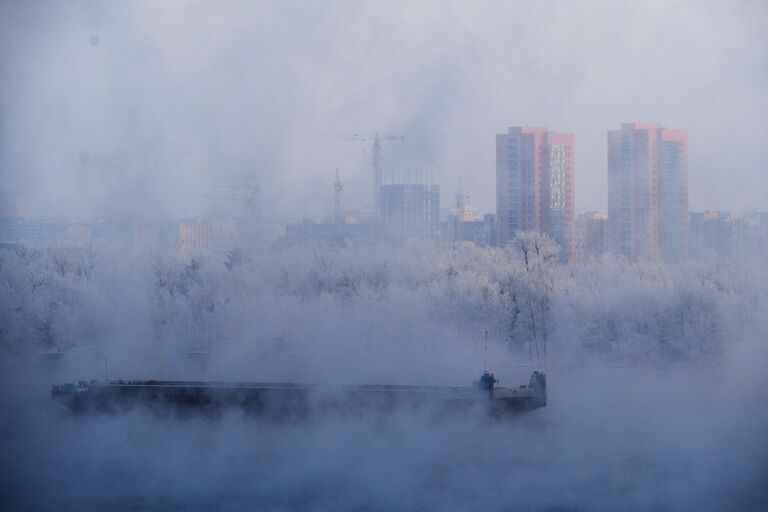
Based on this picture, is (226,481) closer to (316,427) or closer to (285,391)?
(316,427)

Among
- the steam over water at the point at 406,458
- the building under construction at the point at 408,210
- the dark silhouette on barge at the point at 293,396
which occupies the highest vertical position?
the building under construction at the point at 408,210

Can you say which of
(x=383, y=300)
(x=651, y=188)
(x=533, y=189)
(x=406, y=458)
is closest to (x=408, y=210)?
(x=383, y=300)

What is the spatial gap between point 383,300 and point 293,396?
115 inches

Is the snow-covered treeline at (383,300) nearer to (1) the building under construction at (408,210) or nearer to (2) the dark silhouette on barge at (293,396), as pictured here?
(1) the building under construction at (408,210)

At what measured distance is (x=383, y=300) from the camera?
10242mm

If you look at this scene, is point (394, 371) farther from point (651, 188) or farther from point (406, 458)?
point (651, 188)

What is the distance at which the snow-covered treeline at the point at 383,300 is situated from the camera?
934cm

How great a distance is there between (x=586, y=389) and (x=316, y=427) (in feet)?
7.80

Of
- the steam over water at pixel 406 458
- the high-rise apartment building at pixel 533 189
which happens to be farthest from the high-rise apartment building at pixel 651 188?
the steam over water at pixel 406 458

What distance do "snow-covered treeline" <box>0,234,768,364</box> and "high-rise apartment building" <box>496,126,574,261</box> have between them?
464 mm

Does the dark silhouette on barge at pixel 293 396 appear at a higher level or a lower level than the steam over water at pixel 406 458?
higher

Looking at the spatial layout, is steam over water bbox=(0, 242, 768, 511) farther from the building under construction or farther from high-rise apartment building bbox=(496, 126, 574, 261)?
high-rise apartment building bbox=(496, 126, 574, 261)

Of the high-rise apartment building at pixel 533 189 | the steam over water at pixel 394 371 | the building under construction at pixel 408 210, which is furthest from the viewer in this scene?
the high-rise apartment building at pixel 533 189

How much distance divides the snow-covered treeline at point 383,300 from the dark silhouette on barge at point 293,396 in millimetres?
1878
